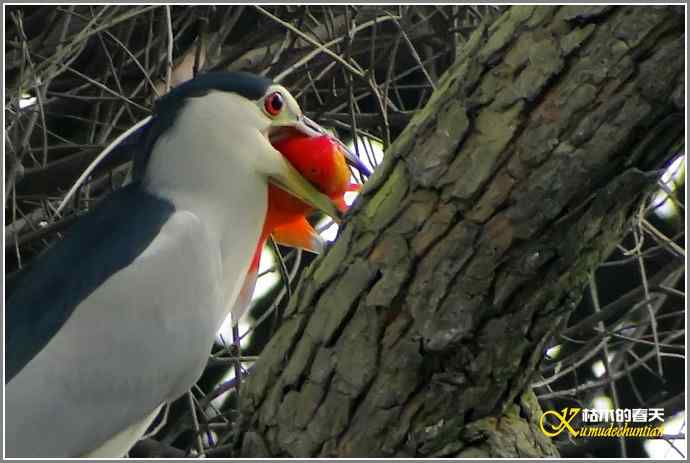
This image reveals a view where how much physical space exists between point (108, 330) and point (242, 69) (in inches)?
36.7

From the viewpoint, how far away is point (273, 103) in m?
1.98

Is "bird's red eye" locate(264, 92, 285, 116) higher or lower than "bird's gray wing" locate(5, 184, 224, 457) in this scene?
higher

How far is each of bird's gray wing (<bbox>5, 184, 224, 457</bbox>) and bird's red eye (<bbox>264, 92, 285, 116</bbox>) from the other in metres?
0.24

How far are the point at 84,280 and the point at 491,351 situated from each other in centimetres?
67

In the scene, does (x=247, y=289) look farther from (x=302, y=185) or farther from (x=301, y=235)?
(x=302, y=185)

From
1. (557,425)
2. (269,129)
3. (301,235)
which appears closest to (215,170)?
(269,129)

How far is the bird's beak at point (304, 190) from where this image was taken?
1937mm

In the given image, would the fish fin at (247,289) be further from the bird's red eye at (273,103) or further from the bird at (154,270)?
the bird's red eye at (273,103)

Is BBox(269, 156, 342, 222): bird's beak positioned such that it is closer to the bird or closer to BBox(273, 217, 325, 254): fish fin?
the bird

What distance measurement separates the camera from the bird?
69.5 inches

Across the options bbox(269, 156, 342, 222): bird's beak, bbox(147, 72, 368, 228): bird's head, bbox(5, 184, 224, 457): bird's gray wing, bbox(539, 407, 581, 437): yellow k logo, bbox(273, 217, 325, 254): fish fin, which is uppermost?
bbox(147, 72, 368, 228): bird's head

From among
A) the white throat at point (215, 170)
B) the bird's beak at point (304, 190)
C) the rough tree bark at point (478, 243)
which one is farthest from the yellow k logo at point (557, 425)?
the white throat at point (215, 170)

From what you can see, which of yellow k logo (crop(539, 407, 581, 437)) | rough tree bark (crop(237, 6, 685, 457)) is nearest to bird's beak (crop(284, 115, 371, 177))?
rough tree bark (crop(237, 6, 685, 457))

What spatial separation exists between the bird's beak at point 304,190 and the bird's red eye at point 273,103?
0.29 feet
